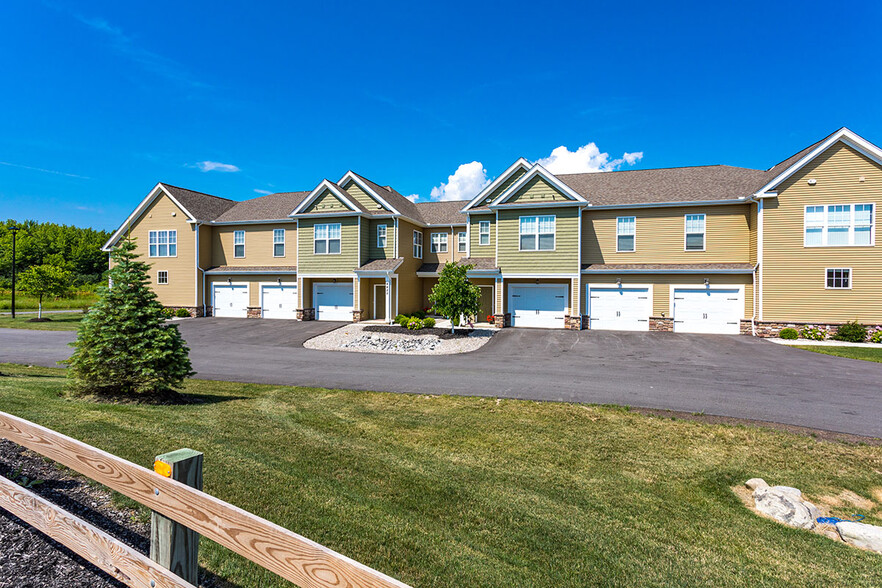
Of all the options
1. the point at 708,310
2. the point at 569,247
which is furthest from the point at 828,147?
the point at 569,247

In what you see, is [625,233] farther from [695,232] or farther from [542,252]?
[542,252]

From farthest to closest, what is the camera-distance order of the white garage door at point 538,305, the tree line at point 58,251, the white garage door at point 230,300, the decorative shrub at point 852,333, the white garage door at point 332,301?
the tree line at point 58,251 → the white garage door at point 230,300 → the white garage door at point 332,301 → the white garage door at point 538,305 → the decorative shrub at point 852,333

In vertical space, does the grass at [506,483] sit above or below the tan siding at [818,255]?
below

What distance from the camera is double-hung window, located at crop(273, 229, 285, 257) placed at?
29.3 m

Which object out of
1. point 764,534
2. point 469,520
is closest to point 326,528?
point 469,520

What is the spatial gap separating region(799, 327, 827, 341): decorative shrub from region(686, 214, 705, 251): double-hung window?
18.7 ft

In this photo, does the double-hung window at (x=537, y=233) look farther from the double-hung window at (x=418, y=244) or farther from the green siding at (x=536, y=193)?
the double-hung window at (x=418, y=244)

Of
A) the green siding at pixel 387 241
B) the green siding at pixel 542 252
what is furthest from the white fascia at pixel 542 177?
the green siding at pixel 387 241

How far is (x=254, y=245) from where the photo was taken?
98.7ft

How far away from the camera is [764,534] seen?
14.4 ft

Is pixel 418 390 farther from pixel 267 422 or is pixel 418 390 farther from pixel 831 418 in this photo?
pixel 831 418

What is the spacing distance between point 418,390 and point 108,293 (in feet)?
21.4

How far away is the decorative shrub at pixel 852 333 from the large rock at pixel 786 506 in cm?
1976

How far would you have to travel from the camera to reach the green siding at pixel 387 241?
27250 mm
